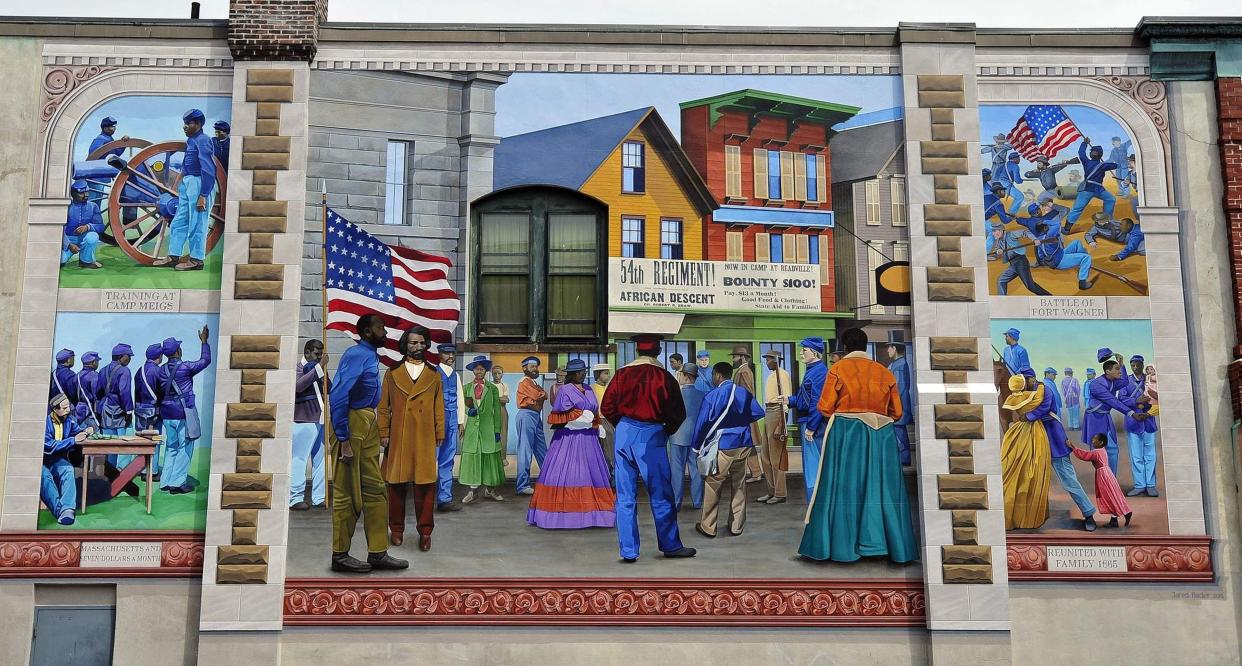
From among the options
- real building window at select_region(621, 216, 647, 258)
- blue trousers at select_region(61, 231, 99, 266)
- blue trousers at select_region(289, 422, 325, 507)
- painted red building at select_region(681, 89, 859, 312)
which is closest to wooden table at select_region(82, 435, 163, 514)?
blue trousers at select_region(289, 422, 325, 507)

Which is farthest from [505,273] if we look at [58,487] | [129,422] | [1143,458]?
[1143,458]

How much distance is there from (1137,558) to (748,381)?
5596 millimetres

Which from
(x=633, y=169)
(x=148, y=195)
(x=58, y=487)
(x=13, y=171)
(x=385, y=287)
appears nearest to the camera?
(x=58, y=487)

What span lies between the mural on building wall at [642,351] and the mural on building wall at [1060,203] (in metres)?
1.44

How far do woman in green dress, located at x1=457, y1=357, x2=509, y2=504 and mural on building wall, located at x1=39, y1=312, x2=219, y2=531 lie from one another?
3.43 metres

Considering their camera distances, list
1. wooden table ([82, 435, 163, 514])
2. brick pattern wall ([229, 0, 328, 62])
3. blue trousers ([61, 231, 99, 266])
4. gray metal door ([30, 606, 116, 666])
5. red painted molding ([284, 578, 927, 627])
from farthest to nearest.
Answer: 1. brick pattern wall ([229, 0, 328, 62])
2. blue trousers ([61, 231, 99, 266])
3. wooden table ([82, 435, 163, 514])
4. red painted molding ([284, 578, 927, 627])
5. gray metal door ([30, 606, 116, 666])

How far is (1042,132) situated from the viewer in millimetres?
15961

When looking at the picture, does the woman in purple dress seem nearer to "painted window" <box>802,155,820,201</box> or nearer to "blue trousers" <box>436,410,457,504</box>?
"blue trousers" <box>436,410,457,504</box>

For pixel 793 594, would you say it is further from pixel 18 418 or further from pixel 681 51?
pixel 18 418

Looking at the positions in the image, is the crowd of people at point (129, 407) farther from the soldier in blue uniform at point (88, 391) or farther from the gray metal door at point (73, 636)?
the gray metal door at point (73, 636)

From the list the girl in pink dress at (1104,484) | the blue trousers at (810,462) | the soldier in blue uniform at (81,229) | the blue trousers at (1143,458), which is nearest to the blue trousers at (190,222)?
the soldier in blue uniform at (81,229)

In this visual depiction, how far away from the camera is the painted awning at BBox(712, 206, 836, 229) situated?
16.0 m

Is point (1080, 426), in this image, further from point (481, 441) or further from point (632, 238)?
point (481, 441)

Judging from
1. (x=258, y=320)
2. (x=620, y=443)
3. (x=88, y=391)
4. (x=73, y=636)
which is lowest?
(x=73, y=636)
